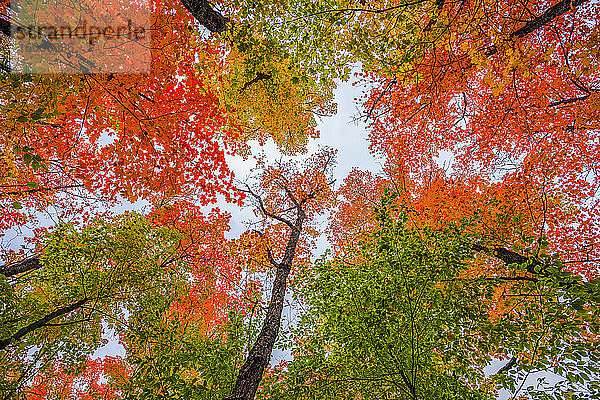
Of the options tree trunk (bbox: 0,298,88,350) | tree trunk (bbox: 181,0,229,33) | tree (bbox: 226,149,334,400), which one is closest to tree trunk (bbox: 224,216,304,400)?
tree (bbox: 226,149,334,400)

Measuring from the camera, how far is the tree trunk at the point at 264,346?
6.20 meters

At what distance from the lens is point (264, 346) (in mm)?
7500

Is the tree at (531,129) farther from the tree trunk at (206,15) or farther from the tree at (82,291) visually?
the tree at (82,291)

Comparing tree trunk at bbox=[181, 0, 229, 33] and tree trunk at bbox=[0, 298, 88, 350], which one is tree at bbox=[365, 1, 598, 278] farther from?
tree trunk at bbox=[0, 298, 88, 350]

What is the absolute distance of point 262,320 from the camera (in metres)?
8.66

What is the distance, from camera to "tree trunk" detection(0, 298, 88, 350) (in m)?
5.53

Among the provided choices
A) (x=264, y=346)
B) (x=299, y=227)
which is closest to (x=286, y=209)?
(x=299, y=227)

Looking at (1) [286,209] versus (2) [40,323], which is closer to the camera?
(2) [40,323]

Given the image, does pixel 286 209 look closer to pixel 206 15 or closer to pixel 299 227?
pixel 299 227

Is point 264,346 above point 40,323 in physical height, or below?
above

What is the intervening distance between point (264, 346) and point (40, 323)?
630 centimetres

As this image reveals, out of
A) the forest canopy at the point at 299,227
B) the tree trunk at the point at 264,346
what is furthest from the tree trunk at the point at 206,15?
the tree trunk at the point at 264,346

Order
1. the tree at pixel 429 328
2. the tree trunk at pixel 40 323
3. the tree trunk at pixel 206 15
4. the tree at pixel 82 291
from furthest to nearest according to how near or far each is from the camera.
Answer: the tree at pixel 82 291, the tree trunk at pixel 206 15, the tree trunk at pixel 40 323, the tree at pixel 429 328

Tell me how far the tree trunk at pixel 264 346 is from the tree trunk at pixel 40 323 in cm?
552
